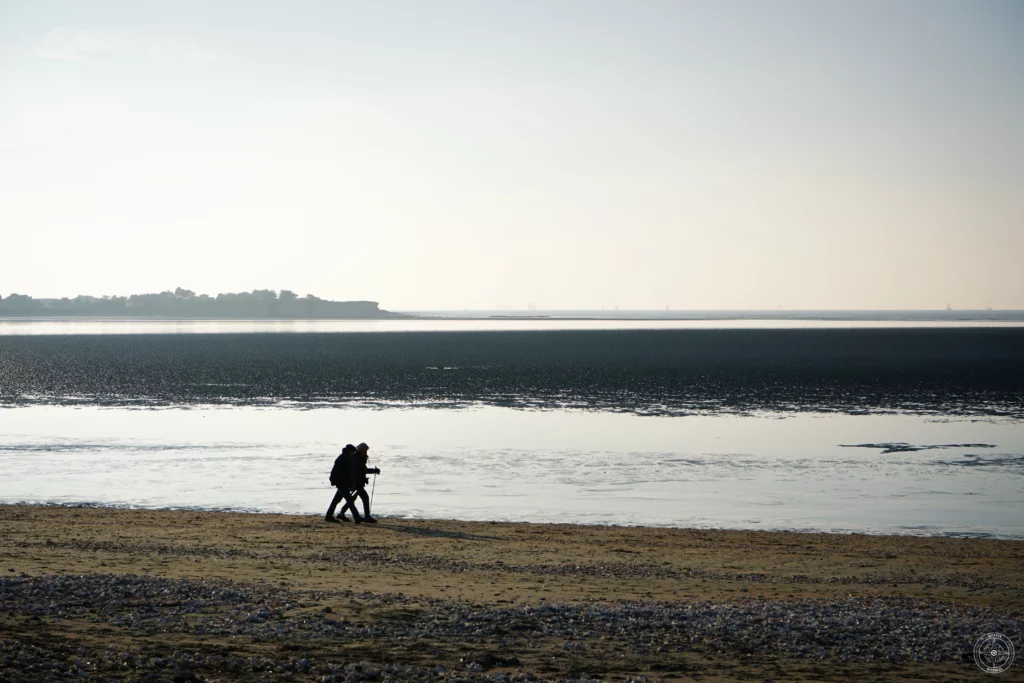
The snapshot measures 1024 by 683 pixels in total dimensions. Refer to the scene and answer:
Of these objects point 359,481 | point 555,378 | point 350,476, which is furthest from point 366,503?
point 555,378

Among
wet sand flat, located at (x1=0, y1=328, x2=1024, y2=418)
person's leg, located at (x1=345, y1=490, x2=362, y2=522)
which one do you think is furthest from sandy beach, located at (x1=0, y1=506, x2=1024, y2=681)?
wet sand flat, located at (x1=0, y1=328, x2=1024, y2=418)

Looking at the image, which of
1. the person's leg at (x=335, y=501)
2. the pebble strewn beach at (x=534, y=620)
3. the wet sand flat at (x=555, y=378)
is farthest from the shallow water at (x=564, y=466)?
the pebble strewn beach at (x=534, y=620)

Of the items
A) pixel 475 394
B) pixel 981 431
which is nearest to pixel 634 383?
pixel 475 394

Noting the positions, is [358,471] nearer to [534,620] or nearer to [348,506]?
[348,506]

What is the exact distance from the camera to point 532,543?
19.2m

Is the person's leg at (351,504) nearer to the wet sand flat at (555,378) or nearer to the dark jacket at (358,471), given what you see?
the dark jacket at (358,471)

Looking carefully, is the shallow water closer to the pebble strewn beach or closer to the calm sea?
the calm sea

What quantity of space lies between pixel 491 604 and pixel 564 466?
17.3 metres

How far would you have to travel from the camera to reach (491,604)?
13.9m

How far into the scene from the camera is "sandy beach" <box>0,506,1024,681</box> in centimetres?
1122

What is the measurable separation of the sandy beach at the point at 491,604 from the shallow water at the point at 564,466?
3584 mm

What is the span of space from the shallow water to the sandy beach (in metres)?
3.58

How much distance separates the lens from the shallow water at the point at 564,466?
78.2ft

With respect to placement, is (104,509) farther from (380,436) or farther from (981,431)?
(981,431)
